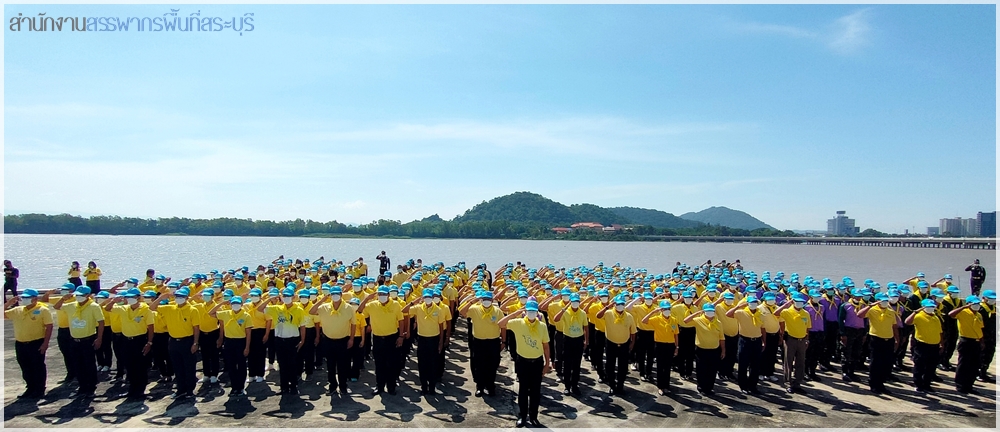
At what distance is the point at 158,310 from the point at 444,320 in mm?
4877

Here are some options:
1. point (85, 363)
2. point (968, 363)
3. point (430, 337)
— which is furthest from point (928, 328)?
point (85, 363)

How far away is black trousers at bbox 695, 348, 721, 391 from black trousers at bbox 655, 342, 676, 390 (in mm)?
522

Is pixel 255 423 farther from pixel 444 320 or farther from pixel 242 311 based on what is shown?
pixel 444 320

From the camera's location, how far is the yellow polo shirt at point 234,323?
9914 millimetres

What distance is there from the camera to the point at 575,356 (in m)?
9.89

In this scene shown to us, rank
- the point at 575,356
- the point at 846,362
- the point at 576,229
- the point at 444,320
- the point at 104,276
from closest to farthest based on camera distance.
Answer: the point at 575,356 < the point at 444,320 < the point at 846,362 < the point at 104,276 < the point at 576,229

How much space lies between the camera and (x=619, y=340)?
33.2 ft

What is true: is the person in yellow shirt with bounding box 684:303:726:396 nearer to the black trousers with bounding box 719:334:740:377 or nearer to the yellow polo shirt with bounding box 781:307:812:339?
the black trousers with bounding box 719:334:740:377

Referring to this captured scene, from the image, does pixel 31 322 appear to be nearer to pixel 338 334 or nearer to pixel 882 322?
pixel 338 334

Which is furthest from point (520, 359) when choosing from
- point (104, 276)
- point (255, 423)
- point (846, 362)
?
point (104, 276)

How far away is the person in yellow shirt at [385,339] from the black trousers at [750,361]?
608 centimetres

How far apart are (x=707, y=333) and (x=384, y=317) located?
5682 mm

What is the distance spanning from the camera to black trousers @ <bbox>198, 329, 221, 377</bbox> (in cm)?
1035

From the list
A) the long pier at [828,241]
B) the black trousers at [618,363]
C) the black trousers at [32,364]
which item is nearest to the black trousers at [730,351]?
the black trousers at [618,363]
